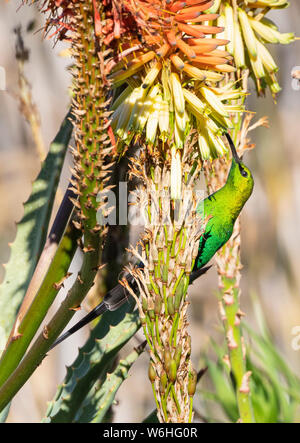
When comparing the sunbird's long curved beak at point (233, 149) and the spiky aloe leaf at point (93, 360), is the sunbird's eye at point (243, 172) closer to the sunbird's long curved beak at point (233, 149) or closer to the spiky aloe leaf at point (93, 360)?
the sunbird's long curved beak at point (233, 149)

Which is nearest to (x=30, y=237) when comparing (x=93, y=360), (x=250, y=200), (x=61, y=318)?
(x=93, y=360)

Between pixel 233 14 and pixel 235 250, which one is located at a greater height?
pixel 233 14

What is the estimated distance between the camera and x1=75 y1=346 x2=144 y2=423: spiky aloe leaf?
99 centimetres

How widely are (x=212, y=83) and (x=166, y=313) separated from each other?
0.33 metres

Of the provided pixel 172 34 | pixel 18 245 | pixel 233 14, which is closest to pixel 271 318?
pixel 18 245

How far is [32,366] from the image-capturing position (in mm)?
746

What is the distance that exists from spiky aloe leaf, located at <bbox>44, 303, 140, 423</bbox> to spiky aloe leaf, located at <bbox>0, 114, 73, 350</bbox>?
156mm

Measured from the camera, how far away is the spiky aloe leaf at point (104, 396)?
988 mm

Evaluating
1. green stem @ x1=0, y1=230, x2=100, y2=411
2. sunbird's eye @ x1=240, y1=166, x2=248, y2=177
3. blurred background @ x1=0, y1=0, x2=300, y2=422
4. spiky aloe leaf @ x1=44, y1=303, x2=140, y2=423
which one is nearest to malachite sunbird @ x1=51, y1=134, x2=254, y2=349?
sunbird's eye @ x1=240, y1=166, x2=248, y2=177

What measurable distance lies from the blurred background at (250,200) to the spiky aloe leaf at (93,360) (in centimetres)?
65

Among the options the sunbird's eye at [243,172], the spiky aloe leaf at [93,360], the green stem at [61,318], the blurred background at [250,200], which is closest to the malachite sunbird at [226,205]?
the sunbird's eye at [243,172]

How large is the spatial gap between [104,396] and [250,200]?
118 cm

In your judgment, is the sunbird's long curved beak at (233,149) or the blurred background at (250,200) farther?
the blurred background at (250,200)

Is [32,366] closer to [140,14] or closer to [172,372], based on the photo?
[172,372]
